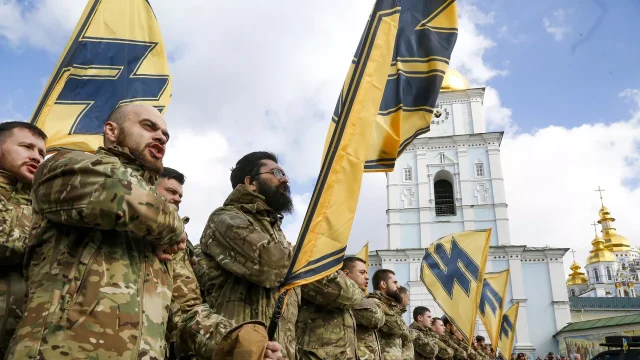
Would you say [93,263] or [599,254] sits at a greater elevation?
[599,254]

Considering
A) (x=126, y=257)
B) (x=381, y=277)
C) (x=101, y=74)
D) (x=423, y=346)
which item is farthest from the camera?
(x=423, y=346)

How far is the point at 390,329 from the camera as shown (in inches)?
226

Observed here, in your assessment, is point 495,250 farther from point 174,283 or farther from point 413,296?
point 174,283

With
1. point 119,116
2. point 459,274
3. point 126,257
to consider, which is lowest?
point 126,257

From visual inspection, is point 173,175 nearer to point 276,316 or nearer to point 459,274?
point 276,316

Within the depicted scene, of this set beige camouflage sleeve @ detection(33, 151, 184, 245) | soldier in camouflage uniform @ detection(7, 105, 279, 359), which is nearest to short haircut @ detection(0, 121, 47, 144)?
soldier in camouflage uniform @ detection(7, 105, 279, 359)

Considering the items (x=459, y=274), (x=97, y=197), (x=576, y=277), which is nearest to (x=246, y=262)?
(x=97, y=197)

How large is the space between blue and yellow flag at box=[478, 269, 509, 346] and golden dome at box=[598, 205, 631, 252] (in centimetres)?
7213

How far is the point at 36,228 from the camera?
74.0 inches

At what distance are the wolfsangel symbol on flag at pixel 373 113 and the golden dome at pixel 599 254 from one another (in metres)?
78.0

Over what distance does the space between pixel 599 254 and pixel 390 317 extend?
77.9m

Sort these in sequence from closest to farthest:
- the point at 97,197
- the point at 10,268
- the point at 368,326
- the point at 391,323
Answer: the point at 97,197, the point at 10,268, the point at 368,326, the point at 391,323

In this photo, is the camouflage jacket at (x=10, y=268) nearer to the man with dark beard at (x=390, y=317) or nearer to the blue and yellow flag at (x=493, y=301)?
the man with dark beard at (x=390, y=317)

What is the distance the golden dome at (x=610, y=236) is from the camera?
7481cm
